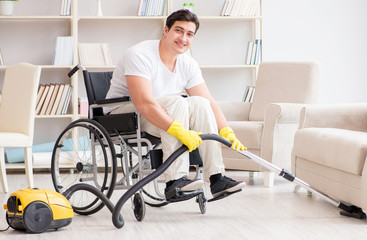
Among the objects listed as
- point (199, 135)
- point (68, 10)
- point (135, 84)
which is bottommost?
point (199, 135)

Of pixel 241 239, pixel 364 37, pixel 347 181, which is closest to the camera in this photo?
pixel 241 239

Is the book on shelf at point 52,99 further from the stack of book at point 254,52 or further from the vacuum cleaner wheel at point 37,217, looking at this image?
the vacuum cleaner wheel at point 37,217

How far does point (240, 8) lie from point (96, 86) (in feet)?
7.40

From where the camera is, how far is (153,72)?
292 centimetres

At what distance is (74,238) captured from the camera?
2.42 metres

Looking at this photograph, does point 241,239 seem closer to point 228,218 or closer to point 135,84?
point 228,218

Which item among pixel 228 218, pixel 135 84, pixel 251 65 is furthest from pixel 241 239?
pixel 251 65

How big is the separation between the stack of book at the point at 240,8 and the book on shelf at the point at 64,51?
4.21ft

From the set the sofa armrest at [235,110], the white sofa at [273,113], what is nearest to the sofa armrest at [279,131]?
the white sofa at [273,113]

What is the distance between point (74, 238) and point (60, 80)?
9.64 feet

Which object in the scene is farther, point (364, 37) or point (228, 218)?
point (364, 37)

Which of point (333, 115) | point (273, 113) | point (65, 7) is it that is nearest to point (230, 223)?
point (333, 115)

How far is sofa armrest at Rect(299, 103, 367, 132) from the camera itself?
3.44m

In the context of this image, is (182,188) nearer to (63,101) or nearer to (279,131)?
(279,131)
